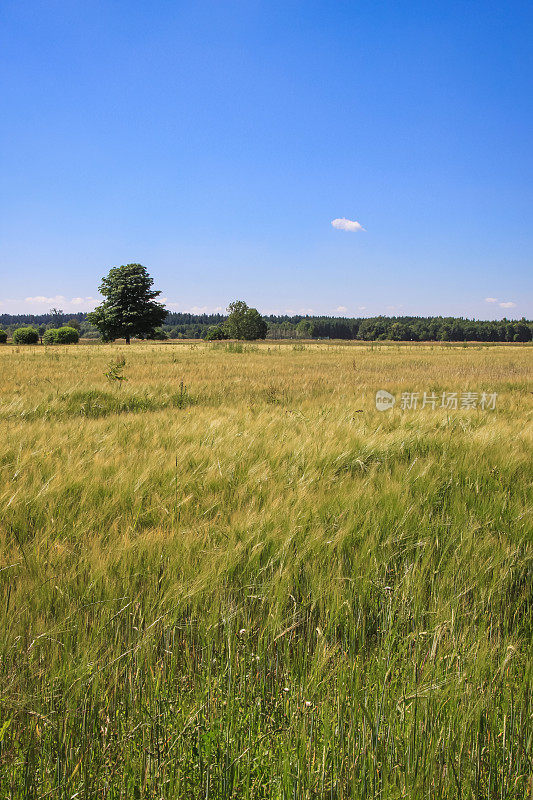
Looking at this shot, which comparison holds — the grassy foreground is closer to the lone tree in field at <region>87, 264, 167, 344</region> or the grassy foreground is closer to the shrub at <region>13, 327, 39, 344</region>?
the lone tree in field at <region>87, 264, 167, 344</region>

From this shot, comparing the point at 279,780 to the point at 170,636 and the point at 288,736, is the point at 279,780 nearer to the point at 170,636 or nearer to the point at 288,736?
the point at 288,736

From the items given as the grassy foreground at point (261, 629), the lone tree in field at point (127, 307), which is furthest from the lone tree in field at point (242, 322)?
the grassy foreground at point (261, 629)

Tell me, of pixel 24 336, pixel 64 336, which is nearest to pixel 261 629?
pixel 24 336

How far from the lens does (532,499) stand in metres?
2.80

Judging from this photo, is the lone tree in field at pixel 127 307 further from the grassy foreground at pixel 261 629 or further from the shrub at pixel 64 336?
the grassy foreground at pixel 261 629

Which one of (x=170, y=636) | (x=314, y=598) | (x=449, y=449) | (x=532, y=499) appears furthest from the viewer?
(x=449, y=449)

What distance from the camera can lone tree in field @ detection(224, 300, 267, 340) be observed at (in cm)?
9362

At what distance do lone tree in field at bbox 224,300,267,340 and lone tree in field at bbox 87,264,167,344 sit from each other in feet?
116

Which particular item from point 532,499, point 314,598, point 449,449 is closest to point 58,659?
point 314,598

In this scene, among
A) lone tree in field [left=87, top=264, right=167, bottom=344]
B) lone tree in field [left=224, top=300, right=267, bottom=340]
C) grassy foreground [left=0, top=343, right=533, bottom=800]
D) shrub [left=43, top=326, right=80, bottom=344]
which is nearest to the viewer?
grassy foreground [left=0, top=343, right=533, bottom=800]

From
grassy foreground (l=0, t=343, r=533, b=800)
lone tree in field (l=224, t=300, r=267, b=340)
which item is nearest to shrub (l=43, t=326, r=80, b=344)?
lone tree in field (l=224, t=300, r=267, b=340)

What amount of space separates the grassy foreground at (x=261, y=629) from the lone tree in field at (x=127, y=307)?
57525 millimetres

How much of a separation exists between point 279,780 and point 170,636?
0.68 meters

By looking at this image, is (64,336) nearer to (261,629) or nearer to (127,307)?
(127,307)
